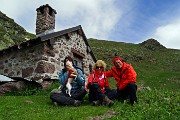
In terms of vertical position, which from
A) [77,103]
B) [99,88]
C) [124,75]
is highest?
[124,75]

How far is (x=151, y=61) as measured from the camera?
197 ft

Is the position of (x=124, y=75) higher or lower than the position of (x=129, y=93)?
higher

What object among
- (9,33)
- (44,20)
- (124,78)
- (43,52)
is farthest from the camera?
(9,33)

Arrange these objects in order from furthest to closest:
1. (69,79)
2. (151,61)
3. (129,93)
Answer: (151,61)
(69,79)
(129,93)

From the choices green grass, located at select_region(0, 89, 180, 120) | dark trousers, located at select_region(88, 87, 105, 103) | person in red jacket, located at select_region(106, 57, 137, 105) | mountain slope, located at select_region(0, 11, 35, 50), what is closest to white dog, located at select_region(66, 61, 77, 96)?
green grass, located at select_region(0, 89, 180, 120)

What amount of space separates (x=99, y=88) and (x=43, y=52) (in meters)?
8.55

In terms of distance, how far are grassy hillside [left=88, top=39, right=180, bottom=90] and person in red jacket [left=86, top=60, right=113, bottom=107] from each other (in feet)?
78.1

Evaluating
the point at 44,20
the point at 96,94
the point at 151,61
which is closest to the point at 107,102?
the point at 96,94

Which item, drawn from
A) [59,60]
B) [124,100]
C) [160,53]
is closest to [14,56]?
[59,60]

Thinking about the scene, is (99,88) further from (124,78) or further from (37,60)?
(37,60)

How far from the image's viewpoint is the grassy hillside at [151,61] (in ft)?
130

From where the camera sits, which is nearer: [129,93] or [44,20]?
[129,93]

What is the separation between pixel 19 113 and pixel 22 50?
9991 mm

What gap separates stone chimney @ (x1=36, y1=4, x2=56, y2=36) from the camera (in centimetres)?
2381
